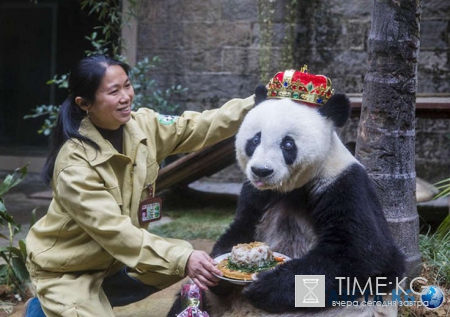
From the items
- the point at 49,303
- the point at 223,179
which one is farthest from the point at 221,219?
the point at 49,303

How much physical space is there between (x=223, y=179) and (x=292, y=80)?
14.9ft

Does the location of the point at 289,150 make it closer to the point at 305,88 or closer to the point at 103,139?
the point at 305,88

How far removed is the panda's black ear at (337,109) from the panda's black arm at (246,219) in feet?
1.38

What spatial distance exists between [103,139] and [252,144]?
2.46ft

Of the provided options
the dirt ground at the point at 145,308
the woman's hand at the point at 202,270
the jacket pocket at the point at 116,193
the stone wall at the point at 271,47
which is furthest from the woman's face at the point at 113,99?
the stone wall at the point at 271,47

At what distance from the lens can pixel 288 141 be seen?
2.58 metres

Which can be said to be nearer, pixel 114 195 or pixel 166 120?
pixel 114 195

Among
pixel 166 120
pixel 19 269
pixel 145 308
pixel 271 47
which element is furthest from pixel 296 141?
pixel 271 47

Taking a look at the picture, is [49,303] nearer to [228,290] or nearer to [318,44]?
[228,290]

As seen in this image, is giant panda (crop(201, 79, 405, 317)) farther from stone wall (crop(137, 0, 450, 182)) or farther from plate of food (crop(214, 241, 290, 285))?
stone wall (crop(137, 0, 450, 182))

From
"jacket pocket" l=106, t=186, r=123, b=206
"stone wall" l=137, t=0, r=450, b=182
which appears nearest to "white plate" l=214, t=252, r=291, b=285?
"jacket pocket" l=106, t=186, r=123, b=206

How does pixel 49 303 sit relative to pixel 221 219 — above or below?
above

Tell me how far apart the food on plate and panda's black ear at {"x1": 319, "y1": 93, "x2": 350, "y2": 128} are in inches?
22.2

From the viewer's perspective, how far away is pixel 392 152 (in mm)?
3521
